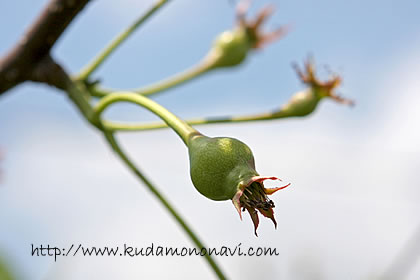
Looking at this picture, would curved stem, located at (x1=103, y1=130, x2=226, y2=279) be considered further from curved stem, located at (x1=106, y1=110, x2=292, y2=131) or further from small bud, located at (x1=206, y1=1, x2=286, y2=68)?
small bud, located at (x1=206, y1=1, x2=286, y2=68)

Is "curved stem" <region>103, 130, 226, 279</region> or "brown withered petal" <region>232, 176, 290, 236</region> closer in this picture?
"brown withered petal" <region>232, 176, 290, 236</region>

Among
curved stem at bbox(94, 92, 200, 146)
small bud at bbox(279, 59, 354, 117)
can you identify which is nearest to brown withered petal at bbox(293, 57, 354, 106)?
small bud at bbox(279, 59, 354, 117)

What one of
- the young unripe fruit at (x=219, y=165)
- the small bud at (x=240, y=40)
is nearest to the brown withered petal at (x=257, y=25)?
the small bud at (x=240, y=40)

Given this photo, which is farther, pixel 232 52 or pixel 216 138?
pixel 232 52

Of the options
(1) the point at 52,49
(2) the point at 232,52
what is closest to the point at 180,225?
(1) the point at 52,49

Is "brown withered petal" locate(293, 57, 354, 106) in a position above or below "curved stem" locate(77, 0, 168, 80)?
below

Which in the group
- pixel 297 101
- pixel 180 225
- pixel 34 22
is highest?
pixel 34 22

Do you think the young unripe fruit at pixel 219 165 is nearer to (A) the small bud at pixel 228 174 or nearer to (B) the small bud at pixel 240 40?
(A) the small bud at pixel 228 174

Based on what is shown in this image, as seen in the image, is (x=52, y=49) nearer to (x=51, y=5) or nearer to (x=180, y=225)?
(x=51, y=5)
